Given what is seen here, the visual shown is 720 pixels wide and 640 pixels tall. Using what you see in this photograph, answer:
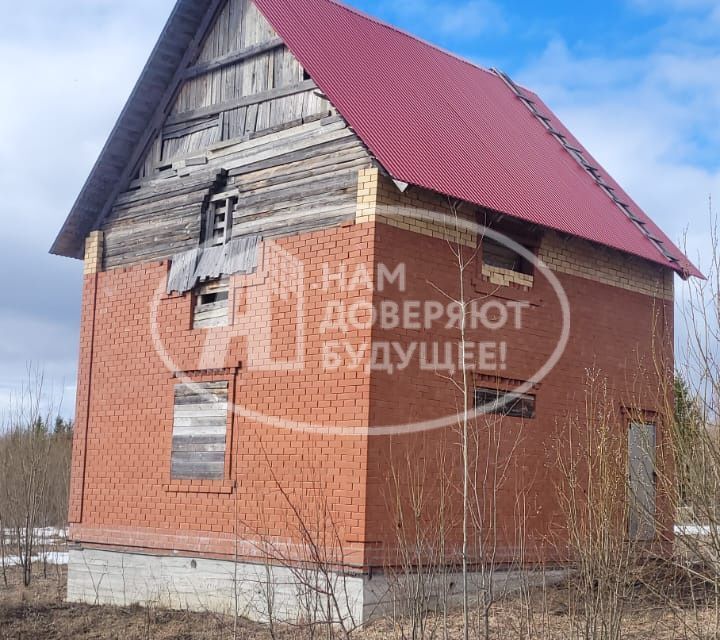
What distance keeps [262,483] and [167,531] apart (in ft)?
6.50

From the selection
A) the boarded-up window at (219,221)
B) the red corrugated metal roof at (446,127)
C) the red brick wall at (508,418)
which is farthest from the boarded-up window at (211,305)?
the red corrugated metal roof at (446,127)

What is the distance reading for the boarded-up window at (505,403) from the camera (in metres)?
12.1

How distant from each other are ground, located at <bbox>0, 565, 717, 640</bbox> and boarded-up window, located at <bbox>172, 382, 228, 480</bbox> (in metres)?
1.81

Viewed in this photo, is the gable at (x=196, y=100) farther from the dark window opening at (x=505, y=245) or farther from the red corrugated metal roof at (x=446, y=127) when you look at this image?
the dark window opening at (x=505, y=245)

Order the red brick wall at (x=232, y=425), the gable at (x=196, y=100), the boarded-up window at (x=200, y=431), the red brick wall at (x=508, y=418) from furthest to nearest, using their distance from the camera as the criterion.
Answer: the gable at (x=196, y=100) → the boarded-up window at (x=200, y=431) → the red brick wall at (x=232, y=425) → the red brick wall at (x=508, y=418)

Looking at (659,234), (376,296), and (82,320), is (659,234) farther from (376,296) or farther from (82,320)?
(82,320)

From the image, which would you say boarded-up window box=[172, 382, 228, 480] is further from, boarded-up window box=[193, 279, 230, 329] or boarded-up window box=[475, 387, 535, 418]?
boarded-up window box=[475, 387, 535, 418]

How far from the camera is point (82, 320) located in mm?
14914

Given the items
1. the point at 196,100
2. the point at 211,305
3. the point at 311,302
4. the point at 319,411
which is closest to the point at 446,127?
the point at 311,302

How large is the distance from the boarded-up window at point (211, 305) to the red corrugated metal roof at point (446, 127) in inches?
119

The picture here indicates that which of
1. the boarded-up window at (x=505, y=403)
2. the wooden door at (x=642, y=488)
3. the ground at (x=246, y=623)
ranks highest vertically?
the boarded-up window at (x=505, y=403)

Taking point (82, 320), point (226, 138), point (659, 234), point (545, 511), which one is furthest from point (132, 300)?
point (659, 234)

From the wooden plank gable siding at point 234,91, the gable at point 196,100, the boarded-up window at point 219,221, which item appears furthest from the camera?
the boarded-up window at point 219,221

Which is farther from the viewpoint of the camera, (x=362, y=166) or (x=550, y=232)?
(x=550, y=232)
